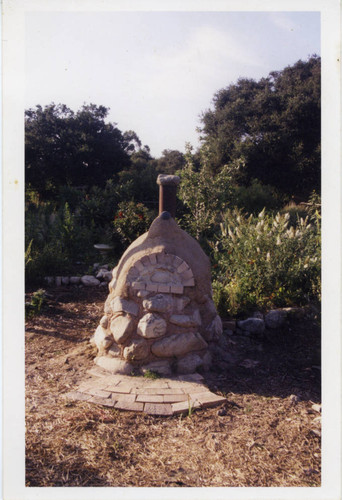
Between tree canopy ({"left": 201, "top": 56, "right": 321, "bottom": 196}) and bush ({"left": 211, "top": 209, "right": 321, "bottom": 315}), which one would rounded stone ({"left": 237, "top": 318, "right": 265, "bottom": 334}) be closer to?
bush ({"left": 211, "top": 209, "right": 321, "bottom": 315})

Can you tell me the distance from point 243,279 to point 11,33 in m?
4.44

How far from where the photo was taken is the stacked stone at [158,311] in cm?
418

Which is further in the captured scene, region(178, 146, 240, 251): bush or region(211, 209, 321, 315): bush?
region(178, 146, 240, 251): bush

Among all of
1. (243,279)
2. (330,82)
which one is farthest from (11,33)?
(243,279)

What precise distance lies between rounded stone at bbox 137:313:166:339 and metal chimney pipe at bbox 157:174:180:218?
1.28 metres

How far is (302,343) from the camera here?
17.2ft

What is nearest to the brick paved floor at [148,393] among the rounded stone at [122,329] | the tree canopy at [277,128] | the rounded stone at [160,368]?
the rounded stone at [160,368]

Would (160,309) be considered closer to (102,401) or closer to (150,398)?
(150,398)

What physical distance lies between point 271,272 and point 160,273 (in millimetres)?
2402

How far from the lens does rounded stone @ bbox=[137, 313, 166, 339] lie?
13.5 feet

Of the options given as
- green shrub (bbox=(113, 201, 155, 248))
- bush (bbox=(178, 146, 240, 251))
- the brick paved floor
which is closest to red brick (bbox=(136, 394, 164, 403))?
the brick paved floor

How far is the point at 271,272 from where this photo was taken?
6.04 m

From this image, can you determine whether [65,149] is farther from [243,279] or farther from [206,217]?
[243,279]

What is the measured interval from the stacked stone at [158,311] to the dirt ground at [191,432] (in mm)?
391
